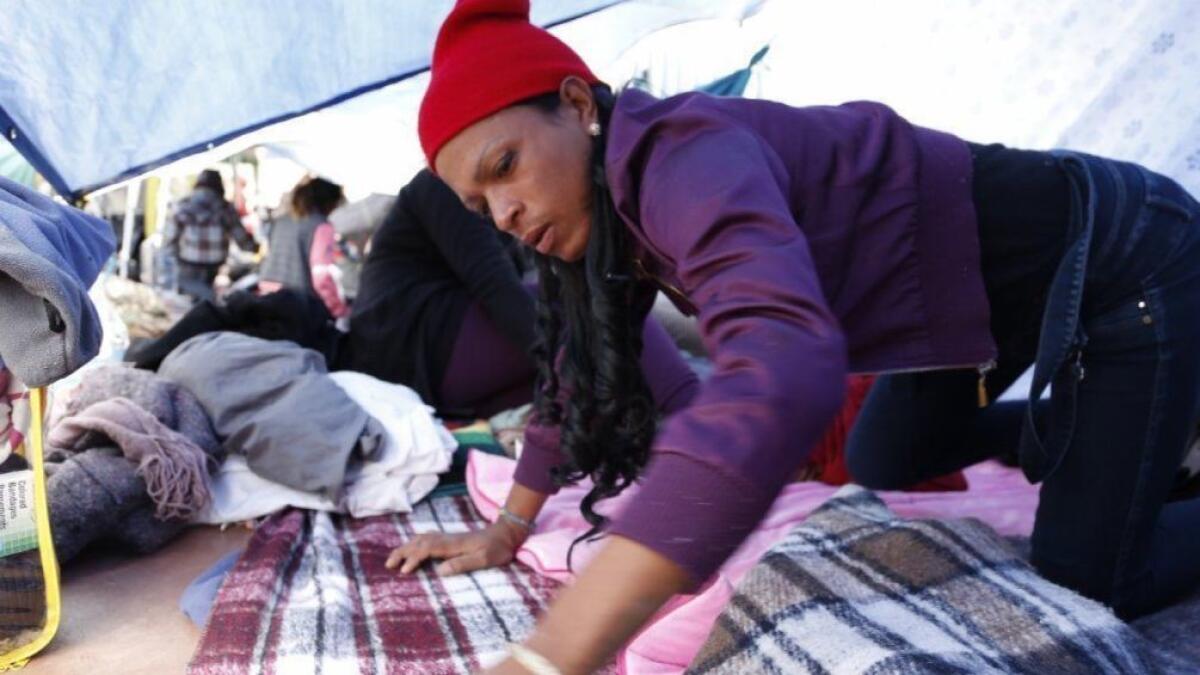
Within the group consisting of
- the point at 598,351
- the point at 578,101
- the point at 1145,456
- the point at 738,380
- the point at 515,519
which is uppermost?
the point at 578,101

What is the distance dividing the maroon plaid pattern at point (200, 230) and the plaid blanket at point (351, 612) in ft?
16.0

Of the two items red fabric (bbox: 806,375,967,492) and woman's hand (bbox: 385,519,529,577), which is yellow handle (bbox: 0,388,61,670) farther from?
red fabric (bbox: 806,375,967,492)

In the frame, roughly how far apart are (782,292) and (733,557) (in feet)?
2.35

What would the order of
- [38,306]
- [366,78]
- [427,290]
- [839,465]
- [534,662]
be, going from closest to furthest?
[534,662] < [38,306] < [839,465] < [366,78] < [427,290]

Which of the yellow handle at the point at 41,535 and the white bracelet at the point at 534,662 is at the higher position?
the white bracelet at the point at 534,662

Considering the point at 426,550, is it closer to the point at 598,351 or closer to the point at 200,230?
the point at 598,351

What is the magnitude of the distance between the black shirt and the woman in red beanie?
1.05 metres

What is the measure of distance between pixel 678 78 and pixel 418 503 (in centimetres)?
193

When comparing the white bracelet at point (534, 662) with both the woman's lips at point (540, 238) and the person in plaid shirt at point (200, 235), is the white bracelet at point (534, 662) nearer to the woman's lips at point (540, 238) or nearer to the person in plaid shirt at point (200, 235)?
→ the woman's lips at point (540, 238)

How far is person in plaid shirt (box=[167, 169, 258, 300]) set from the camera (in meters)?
6.41

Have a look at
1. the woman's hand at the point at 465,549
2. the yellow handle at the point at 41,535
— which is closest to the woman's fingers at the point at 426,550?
the woman's hand at the point at 465,549

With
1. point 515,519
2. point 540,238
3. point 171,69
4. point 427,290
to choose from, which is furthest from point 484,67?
point 427,290

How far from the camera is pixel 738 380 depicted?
31.0 inches

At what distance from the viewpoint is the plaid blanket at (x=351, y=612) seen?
1475 mm
